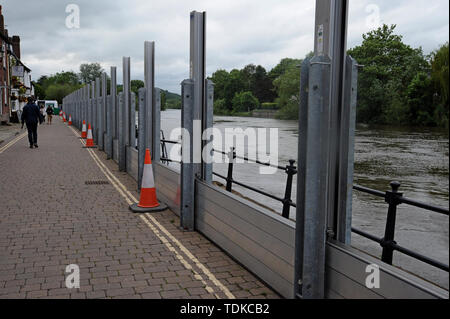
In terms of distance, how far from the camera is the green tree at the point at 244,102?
5180 mm

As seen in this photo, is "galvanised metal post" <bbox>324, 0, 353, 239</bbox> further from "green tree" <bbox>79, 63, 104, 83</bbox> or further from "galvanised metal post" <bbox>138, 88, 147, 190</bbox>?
"green tree" <bbox>79, 63, 104, 83</bbox>

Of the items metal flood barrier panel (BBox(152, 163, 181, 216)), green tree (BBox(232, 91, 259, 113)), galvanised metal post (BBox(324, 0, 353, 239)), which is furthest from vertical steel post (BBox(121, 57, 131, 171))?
galvanised metal post (BBox(324, 0, 353, 239))

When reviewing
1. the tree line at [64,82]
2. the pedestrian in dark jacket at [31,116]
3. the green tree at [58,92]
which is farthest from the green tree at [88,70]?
the pedestrian in dark jacket at [31,116]

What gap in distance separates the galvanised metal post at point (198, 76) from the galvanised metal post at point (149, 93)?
3099 millimetres

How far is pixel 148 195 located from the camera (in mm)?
8070

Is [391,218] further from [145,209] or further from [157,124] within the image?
[157,124]

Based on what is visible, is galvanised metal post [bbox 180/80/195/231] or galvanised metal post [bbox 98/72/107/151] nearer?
galvanised metal post [bbox 180/80/195/231]

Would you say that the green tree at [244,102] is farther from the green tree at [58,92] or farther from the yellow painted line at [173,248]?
the green tree at [58,92]

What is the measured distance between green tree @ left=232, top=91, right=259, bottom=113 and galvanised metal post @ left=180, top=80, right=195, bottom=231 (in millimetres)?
841

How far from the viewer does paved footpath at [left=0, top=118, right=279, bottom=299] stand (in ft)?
14.6

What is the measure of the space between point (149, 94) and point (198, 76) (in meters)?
3.38
